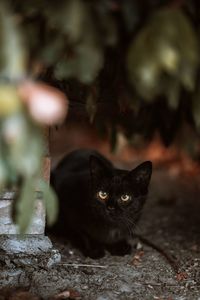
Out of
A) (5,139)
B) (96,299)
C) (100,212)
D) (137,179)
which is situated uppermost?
(5,139)

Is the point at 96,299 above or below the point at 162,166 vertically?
below

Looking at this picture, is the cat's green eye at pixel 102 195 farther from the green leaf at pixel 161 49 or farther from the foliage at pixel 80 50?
the green leaf at pixel 161 49

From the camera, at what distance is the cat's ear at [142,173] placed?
2.82 meters

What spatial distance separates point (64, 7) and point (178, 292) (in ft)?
4.83

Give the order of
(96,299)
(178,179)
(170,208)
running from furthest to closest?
(178,179) → (170,208) → (96,299)

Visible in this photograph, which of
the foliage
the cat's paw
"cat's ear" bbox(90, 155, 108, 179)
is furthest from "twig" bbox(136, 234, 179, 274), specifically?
the foliage

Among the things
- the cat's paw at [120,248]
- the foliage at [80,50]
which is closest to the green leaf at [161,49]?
the foliage at [80,50]

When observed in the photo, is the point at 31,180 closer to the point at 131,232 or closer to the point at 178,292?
the point at 178,292

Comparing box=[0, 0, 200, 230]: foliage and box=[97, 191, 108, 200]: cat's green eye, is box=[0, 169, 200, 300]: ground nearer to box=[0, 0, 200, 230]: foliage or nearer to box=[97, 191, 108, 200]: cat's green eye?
box=[97, 191, 108, 200]: cat's green eye

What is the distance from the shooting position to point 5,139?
131 centimetres

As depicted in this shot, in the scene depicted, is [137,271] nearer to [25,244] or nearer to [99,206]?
[99,206]

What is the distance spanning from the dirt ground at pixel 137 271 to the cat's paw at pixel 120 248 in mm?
39

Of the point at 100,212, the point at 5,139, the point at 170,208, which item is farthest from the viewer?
the point at 170,208

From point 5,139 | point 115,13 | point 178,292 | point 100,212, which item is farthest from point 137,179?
point 5,139
